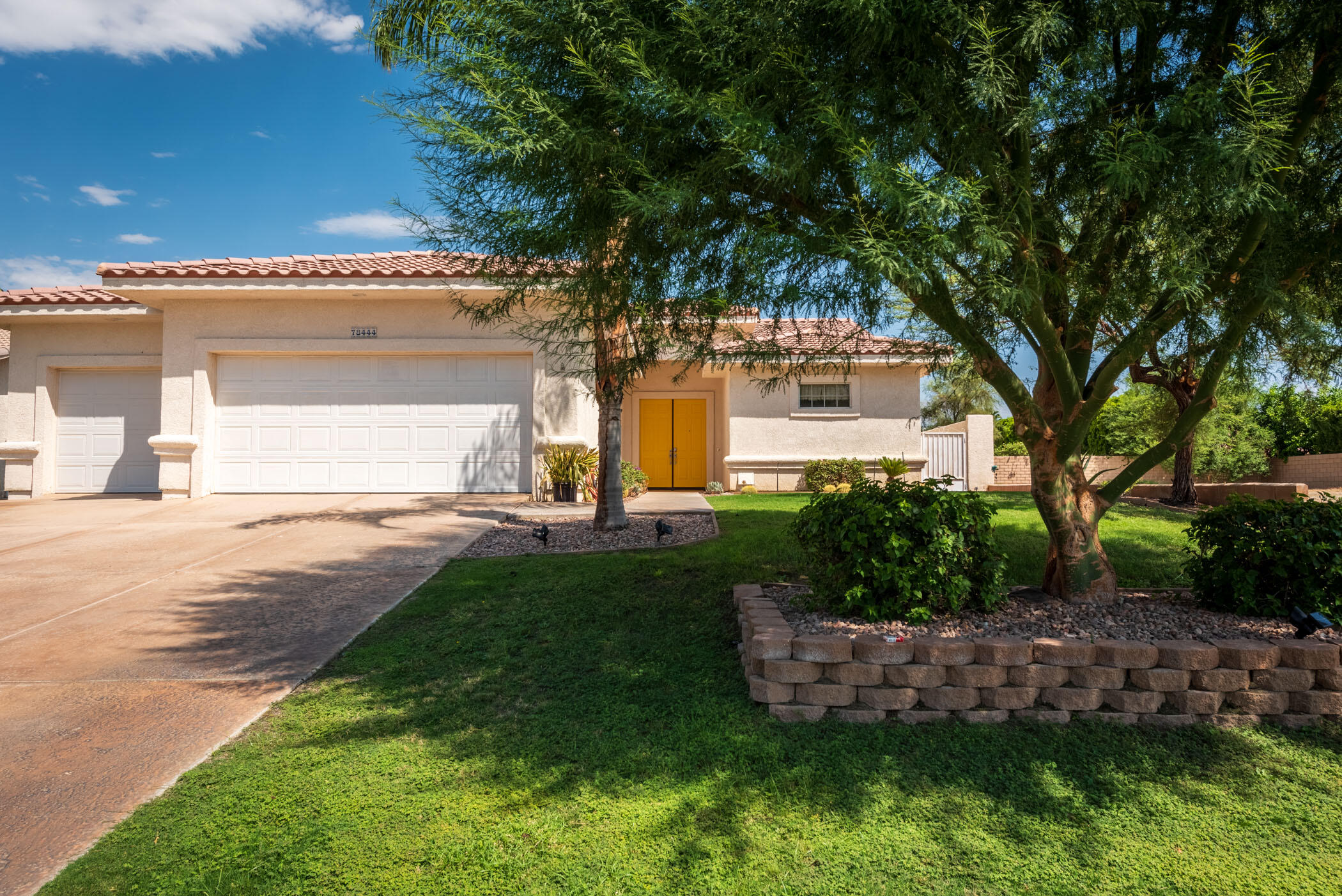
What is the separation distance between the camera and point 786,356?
5555mm

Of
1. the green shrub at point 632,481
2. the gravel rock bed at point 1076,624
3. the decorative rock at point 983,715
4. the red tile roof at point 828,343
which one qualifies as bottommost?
the decorative rock at point 983,715

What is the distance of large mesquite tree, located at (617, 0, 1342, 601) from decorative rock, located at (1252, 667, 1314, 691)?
111 cm

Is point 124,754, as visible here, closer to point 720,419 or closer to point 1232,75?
point 1232,75

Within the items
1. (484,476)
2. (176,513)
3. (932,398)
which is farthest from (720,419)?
(932,398)

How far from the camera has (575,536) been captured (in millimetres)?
8977

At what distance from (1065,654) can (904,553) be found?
1.00 metres

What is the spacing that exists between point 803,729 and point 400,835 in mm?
2020

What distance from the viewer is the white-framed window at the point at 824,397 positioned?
1614 centimetres

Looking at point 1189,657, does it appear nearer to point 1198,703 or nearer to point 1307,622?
point 1198,703

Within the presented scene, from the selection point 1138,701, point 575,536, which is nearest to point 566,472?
point 575,536

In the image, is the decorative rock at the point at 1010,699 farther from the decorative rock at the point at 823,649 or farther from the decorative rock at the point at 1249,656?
the decorative rock at the point at 1249,656

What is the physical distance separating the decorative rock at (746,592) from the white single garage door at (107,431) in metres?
12.7

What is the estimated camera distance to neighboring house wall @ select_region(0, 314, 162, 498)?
13.3 meters

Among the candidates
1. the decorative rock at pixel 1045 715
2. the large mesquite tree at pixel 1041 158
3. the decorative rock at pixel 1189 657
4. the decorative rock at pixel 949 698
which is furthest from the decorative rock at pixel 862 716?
the large mesquite tree at pixel 1041 158
